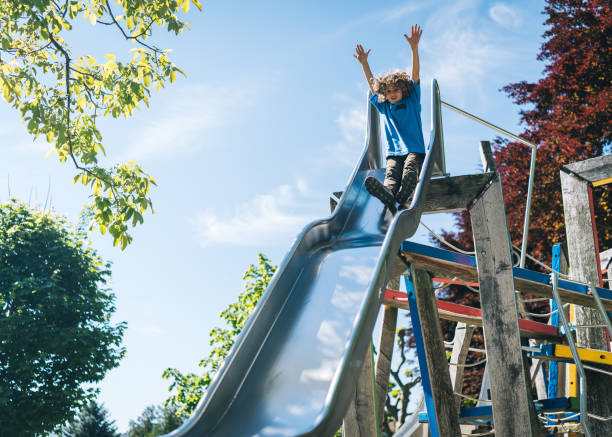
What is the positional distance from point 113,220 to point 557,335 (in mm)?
5095

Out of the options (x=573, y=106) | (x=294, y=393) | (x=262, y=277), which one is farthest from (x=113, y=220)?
(x=573, y=106)

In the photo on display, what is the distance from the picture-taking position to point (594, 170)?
6.07m

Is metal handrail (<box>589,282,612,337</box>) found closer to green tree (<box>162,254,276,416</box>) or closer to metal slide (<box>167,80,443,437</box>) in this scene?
metal slide (<box>167,80,443,437</box>)

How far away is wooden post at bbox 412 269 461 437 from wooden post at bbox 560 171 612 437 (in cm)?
131

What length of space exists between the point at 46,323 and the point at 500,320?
14.4 m

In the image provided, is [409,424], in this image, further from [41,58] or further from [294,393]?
[41,58]

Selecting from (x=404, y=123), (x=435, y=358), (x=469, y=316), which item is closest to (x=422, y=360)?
(x=435, y=358)

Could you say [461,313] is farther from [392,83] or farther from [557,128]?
[557,128]

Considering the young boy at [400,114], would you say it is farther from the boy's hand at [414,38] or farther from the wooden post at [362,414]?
the wooden post at [362,414]

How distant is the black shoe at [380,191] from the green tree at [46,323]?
1274cm

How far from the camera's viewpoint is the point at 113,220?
733 centimetres

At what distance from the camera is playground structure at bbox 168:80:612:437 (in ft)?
11.7

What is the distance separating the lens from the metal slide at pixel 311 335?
3.34 metres

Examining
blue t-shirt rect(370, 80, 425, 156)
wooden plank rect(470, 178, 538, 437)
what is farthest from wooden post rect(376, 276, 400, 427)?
wooden plank rect(470, 178, 538, 437)
